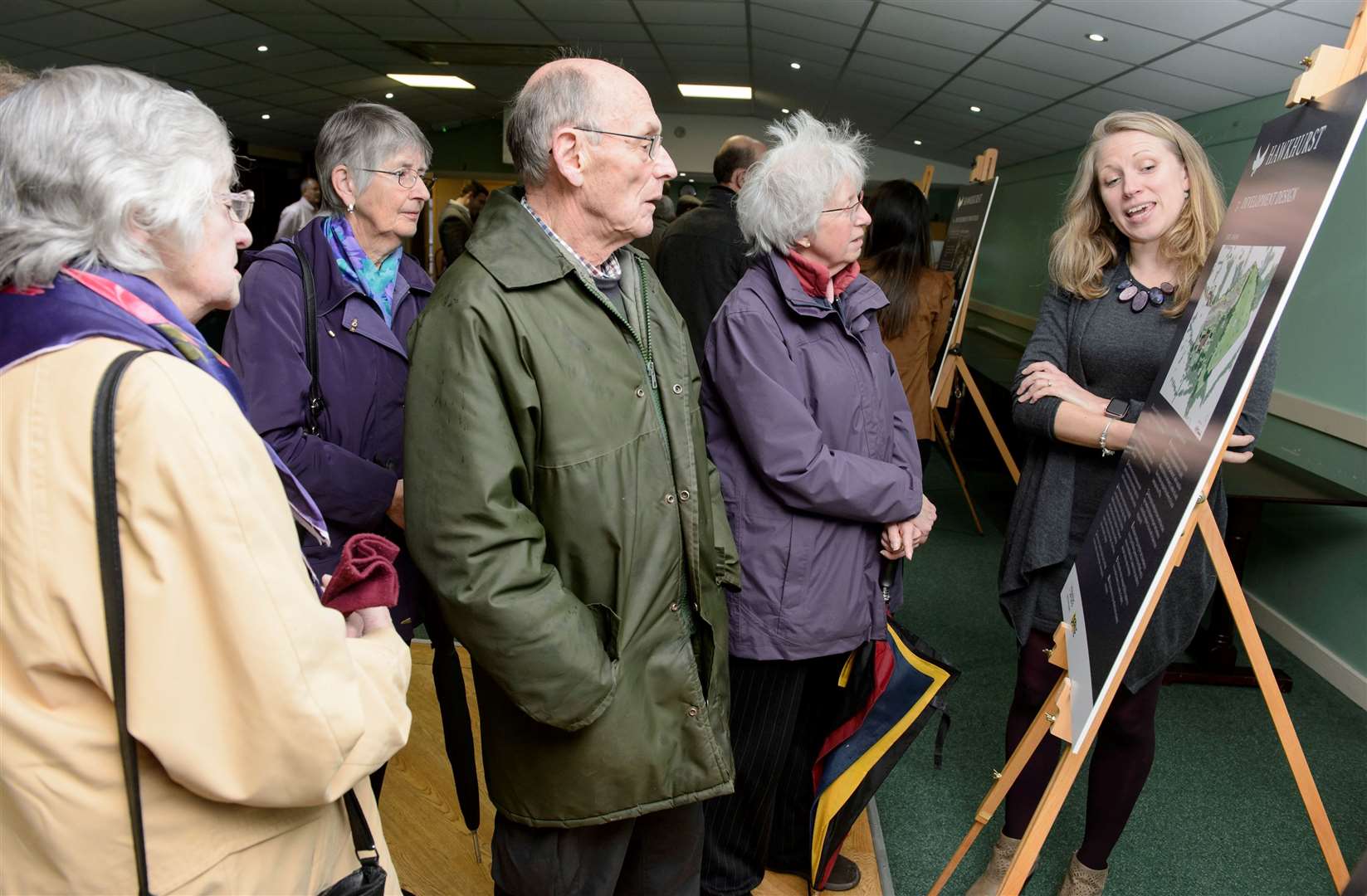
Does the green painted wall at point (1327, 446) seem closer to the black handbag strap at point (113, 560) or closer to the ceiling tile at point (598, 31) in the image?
the black handbag strap at point (113, 560)

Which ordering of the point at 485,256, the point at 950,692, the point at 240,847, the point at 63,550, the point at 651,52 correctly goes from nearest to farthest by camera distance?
the point at 63,550, the point at 240,847, the point at 485,256, the point at 950,692, the point at 651,52

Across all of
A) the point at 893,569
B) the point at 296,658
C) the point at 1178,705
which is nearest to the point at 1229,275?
the point at 893,569

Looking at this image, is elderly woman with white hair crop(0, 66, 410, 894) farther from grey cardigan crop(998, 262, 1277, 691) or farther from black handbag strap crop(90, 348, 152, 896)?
grey cardigan crop(998, 262, 1277, 691)

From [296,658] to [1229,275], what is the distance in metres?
1.43

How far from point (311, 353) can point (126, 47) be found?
306 inches

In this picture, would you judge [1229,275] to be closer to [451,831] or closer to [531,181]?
[531,181]

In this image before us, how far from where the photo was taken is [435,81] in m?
10.4

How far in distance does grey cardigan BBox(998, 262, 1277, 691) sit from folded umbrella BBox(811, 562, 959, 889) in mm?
232

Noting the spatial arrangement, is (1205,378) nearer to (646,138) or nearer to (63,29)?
(646,138)

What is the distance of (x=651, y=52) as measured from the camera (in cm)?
844

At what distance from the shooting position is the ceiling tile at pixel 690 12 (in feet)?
21.5

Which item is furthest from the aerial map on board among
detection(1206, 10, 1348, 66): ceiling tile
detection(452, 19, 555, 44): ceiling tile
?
detection(452, 19, 555, 44): ceiling tile

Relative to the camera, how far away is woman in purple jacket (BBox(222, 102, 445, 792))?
163cm

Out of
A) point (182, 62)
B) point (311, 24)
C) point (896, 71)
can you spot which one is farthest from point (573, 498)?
point (182, 62)
